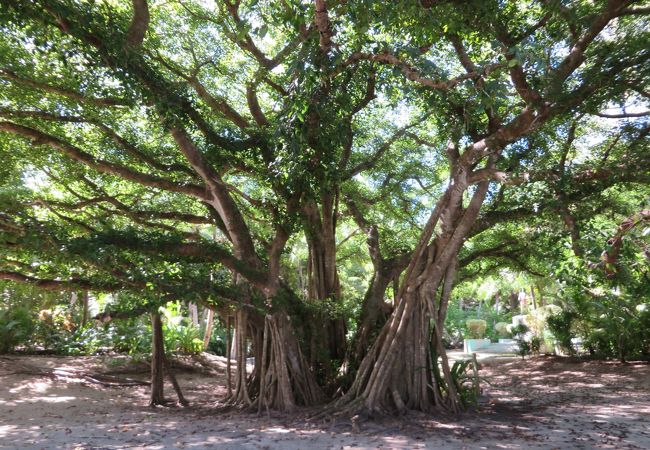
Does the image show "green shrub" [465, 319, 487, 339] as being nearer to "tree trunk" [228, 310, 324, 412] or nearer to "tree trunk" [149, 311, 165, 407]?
"tree trunk" [228, 310, 324, 412]

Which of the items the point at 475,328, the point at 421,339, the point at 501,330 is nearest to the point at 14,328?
the point at 421,339

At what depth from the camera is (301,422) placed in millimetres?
6973

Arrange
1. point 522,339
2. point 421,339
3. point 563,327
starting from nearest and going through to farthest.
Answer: point 421,339, point 563,327, point 522,339

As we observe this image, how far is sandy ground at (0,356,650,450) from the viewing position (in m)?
5.77

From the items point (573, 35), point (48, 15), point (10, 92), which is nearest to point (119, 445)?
point (48, 15)

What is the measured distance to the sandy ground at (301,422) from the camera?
577 cm

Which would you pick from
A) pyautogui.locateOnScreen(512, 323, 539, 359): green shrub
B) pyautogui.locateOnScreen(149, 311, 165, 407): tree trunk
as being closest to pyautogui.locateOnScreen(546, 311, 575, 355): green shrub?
pyautogui.locateOnScreen(512, 323, 539, 359): green shrub

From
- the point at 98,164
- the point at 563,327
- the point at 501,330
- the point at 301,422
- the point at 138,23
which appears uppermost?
the point at 138,23

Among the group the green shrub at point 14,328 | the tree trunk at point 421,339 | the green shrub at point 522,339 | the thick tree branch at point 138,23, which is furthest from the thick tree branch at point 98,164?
the green shrub at point 522,339

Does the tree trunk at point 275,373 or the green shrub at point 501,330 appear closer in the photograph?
the tree trunk at point 275,373

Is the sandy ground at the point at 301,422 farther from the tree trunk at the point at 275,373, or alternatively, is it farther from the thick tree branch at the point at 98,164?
the thick tree branch at the point at 98,164

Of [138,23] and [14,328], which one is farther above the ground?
[138,23]

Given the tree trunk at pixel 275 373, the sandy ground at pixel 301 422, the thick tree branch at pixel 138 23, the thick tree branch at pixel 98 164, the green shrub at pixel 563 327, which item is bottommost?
the sandy ground at pixel 301 422

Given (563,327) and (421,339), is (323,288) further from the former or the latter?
(563,327)
